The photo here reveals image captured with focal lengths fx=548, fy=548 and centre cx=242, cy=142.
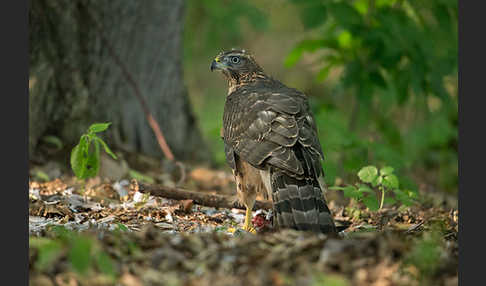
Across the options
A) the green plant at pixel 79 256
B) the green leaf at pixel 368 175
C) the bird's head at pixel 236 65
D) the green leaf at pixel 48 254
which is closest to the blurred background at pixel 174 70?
the green leaf at pixel 368 175

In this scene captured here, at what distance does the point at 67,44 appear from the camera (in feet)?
20.5

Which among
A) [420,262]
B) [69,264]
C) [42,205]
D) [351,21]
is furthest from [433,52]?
[69,264]

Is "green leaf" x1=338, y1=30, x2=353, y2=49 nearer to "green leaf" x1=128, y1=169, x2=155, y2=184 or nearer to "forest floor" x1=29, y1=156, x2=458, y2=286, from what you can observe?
"green leaf" x1=128, y1=169, x2=155, y2=184

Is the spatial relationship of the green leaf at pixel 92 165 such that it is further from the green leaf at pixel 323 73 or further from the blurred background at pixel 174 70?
the green leaf at pixel 323 73

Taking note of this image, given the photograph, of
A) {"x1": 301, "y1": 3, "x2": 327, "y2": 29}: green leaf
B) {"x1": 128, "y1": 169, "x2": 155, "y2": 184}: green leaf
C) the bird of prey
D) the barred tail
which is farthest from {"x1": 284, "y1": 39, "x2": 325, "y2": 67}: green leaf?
the barred tail

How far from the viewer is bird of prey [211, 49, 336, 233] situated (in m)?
3.88

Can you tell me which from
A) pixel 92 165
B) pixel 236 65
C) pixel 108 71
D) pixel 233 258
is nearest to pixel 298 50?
pixel 236 65

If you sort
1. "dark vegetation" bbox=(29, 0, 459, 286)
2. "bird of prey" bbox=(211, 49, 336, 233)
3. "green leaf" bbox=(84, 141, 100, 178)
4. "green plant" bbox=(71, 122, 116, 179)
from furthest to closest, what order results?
1. "green leaf" bbox=(84, 141, 100, 178)
2. "green plant" bbox=(71, 122, 116, 179)
3. "bird of prey" bbox=(211, 49, 336, 233)
4. "dark vegetation" bbox=(29, 0, 459, 286)

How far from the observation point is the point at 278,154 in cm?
421

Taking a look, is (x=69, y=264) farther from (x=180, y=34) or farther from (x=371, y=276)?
(x=180, y=34)

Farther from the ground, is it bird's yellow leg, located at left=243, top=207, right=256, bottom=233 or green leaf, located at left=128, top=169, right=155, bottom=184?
green leaf, located at left=128, top=169, right=155, bottom=184

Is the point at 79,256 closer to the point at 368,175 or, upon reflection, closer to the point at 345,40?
the point at 368,175

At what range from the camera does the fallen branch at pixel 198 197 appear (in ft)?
16.0

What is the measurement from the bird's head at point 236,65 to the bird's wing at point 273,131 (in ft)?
2.63
